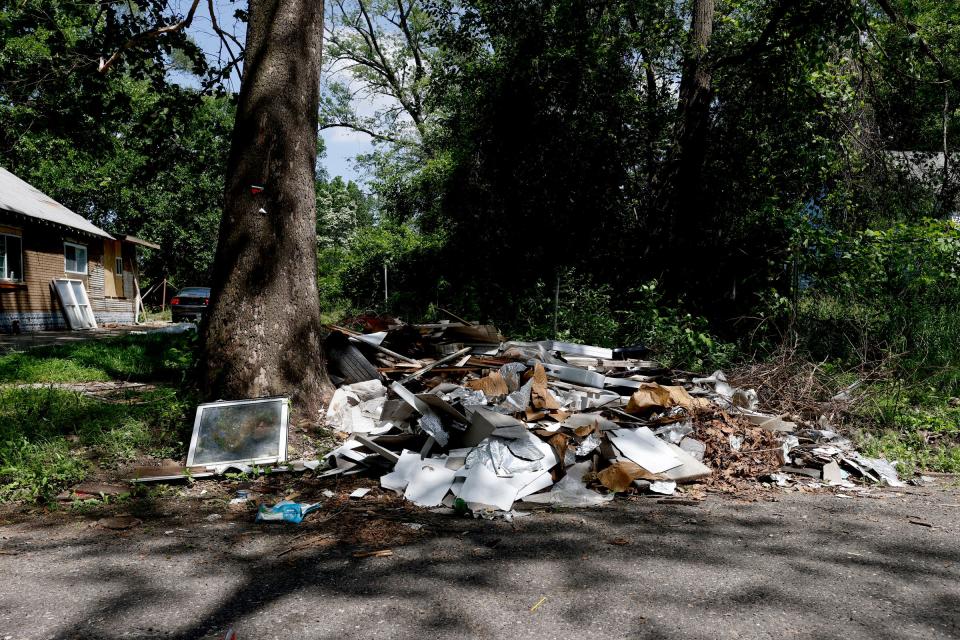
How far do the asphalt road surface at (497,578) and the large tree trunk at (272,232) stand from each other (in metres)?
1.62

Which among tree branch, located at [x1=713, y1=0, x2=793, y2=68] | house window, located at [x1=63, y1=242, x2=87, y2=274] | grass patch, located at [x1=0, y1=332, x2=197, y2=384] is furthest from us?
house window, located at [x1=63, y1=242, x2=87, y2=274]

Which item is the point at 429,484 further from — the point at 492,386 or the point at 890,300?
the point at 890,300

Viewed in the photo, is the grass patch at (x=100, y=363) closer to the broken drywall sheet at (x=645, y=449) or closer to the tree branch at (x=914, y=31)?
the broken drywall sheet at (x=645, y=449)

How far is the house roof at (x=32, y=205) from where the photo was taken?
16891 millimetres

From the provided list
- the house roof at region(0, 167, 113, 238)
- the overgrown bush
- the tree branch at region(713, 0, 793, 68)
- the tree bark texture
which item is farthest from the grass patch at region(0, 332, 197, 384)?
the tree branch at region(713, 0, 793, 68)

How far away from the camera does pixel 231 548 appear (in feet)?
10.2

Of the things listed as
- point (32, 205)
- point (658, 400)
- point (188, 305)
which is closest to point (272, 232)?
point (658, 400)

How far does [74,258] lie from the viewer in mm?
21375

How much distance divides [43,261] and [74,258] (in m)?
2.53

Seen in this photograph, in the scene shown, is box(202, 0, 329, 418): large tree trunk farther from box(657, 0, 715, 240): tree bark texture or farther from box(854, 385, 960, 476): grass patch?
box(657, 0, 715, 240): tree bark texture

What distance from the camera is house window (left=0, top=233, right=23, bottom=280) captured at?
17.2 m

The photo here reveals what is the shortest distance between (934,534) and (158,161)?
10.9 m

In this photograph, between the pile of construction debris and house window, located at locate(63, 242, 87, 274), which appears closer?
the pile of construction debris

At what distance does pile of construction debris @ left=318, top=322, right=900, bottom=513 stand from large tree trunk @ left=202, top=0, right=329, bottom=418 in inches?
27.5
